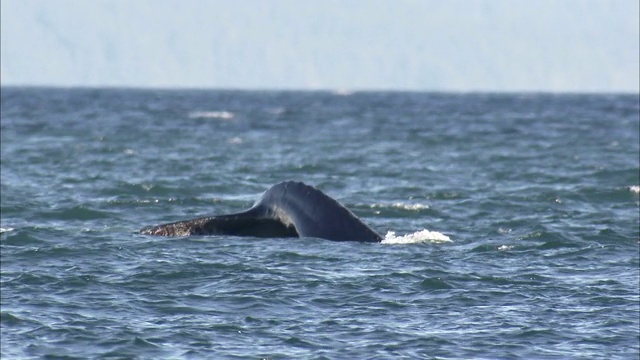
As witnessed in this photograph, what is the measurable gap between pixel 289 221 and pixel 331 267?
2.95m

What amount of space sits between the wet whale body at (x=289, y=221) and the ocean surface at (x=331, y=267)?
0.37m

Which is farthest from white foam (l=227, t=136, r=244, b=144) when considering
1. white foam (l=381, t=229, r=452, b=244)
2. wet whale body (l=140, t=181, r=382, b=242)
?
wet whale body (l=140, t=181, r=382, b=242)

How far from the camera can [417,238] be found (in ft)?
80.5

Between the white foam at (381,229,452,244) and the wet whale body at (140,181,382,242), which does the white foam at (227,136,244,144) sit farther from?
the wet whale body at (140,181,382,242)

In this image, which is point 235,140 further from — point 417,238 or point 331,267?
point 331,267

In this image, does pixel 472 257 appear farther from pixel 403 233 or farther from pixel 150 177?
pixel 150 177

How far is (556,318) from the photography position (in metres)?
17.5

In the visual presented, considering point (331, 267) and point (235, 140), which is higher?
point (235, 140)

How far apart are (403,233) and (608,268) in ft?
17.1

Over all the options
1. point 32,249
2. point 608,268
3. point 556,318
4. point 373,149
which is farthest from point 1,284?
point 373,149

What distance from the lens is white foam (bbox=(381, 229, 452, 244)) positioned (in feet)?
78.7

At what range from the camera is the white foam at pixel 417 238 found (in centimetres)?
A: 2400

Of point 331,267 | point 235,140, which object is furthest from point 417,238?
Result: point 235,140

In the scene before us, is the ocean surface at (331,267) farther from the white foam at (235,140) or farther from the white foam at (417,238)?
the white foam at (235,140)
